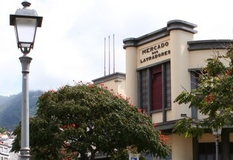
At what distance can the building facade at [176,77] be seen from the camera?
115 feet

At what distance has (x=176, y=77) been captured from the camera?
35312mm

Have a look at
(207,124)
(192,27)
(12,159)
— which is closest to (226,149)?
(192,27)

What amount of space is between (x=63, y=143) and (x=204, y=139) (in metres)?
11.6

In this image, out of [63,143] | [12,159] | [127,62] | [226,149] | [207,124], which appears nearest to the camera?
[207,124]

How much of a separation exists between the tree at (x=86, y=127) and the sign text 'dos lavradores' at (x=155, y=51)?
28.8 ft

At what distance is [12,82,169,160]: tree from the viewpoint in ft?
88.0

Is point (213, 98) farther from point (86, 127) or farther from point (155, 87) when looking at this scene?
point (155, 87)

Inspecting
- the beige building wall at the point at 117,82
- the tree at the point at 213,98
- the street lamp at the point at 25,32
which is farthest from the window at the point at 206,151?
the street lamp at the point at 25,32

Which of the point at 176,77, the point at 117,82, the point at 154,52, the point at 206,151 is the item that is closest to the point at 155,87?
the point at 154,52

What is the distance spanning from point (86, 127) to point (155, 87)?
37.8 ft

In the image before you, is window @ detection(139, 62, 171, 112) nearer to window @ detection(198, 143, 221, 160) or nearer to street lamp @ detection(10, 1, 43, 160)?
window @ detection(198, 143, 221, 160)

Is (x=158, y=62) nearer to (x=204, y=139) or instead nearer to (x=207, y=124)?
(x=204, y=139)

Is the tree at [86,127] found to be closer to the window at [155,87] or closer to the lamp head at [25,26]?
the window at [155,87]

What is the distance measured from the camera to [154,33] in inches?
1459
